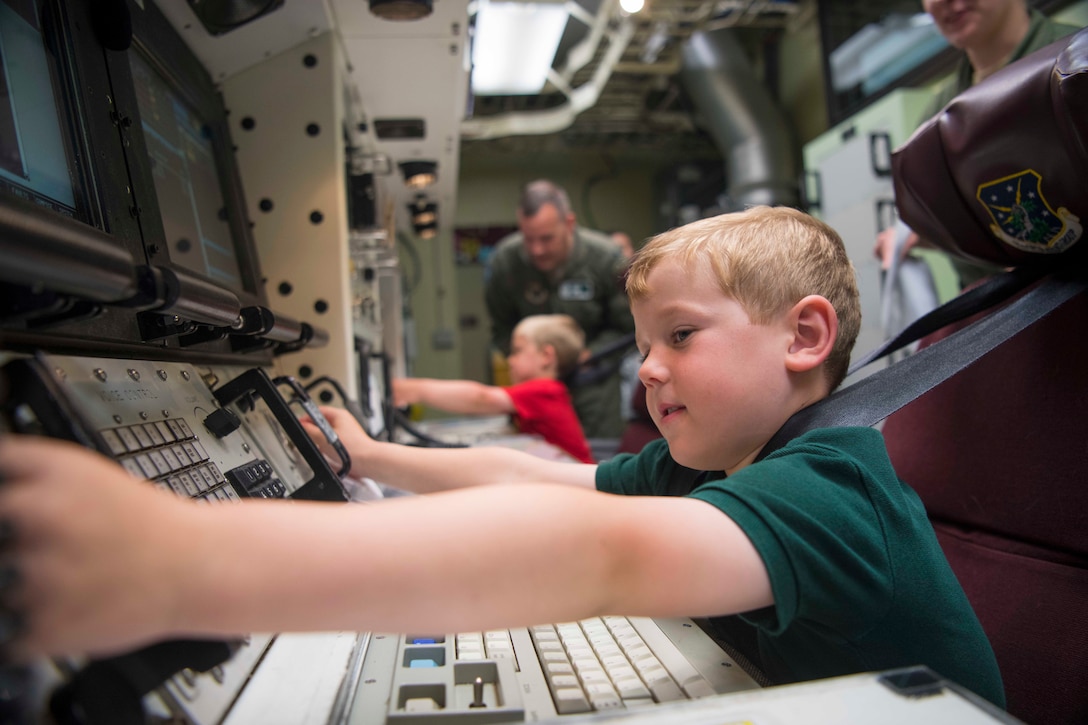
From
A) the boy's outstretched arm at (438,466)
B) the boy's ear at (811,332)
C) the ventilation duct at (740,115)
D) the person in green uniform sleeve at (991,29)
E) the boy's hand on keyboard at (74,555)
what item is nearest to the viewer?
the boy's hand on keyboard at (74,555)

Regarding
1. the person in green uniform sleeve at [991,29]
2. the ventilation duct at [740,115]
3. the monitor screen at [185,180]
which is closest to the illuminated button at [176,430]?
the monitor screen at [185,180]

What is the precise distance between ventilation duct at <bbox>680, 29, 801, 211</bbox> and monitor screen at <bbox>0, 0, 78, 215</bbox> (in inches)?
163

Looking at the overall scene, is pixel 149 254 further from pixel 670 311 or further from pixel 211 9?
pixel 670 311

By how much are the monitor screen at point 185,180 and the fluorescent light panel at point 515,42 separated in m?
1.55

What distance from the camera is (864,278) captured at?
2.57 metres

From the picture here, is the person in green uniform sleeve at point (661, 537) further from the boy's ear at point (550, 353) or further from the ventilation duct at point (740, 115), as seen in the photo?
the ventilation duct at point (740, 115)

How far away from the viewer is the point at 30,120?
0.71 m

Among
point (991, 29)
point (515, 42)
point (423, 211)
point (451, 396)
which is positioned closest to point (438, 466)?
point (451, 396)

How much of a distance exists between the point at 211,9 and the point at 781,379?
1.08 meters

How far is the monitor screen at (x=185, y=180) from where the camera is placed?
38.7 inches

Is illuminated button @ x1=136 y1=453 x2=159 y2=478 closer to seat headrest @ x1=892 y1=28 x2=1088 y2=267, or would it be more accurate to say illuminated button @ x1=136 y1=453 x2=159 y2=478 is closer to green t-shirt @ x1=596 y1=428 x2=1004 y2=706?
green t-shirt @ x1=596 y1=428 x2=1004 y2=706

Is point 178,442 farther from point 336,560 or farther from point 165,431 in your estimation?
point 336,560

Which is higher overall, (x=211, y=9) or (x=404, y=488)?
(x=211, y=9)

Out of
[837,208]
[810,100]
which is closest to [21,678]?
[837,208]
